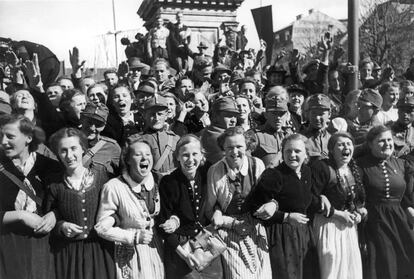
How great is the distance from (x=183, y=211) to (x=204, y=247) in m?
0.33

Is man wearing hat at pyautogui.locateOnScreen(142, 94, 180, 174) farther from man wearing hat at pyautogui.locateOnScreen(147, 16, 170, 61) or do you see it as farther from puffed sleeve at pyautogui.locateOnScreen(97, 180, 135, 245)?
man wearing hat at pyautogui.locateOnScreen(147, 16, 170, 61)

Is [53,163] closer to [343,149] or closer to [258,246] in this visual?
[258,246]

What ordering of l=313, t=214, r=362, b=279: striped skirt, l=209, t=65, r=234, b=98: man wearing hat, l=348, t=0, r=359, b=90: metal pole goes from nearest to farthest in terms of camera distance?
l=313, t=214, r=362, b=279: striped skirt < l=209, t=65, r=234, b=98: man wearing hat < l=348, t=0, r=359, b=90: metal pole

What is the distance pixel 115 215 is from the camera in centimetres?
381

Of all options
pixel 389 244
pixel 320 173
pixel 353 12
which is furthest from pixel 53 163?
pixel 353 12

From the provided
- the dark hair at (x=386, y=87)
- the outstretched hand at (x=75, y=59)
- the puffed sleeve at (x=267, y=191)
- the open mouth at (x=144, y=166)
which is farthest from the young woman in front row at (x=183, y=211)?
→ the outstretched hand at (x=75, y=59)

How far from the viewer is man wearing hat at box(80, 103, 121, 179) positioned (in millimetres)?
4426

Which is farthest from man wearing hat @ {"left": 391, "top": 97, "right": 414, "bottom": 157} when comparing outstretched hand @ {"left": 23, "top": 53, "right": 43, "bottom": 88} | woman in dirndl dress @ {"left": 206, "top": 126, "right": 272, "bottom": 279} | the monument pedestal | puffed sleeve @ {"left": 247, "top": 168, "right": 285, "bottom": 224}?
the monument pedestal

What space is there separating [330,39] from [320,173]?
3.89 meters

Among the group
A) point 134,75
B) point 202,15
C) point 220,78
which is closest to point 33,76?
point 134,75

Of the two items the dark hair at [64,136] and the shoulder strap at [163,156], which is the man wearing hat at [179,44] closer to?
the shoulder strap at [163,156]

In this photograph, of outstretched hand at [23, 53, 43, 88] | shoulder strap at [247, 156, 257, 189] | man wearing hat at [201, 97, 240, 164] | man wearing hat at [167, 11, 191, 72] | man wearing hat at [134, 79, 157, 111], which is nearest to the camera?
shoulder strap at [247, 156, 257, 189]

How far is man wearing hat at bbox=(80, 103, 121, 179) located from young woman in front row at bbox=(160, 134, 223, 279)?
653mm

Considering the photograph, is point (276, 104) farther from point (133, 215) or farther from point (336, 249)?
point (133, 215)
